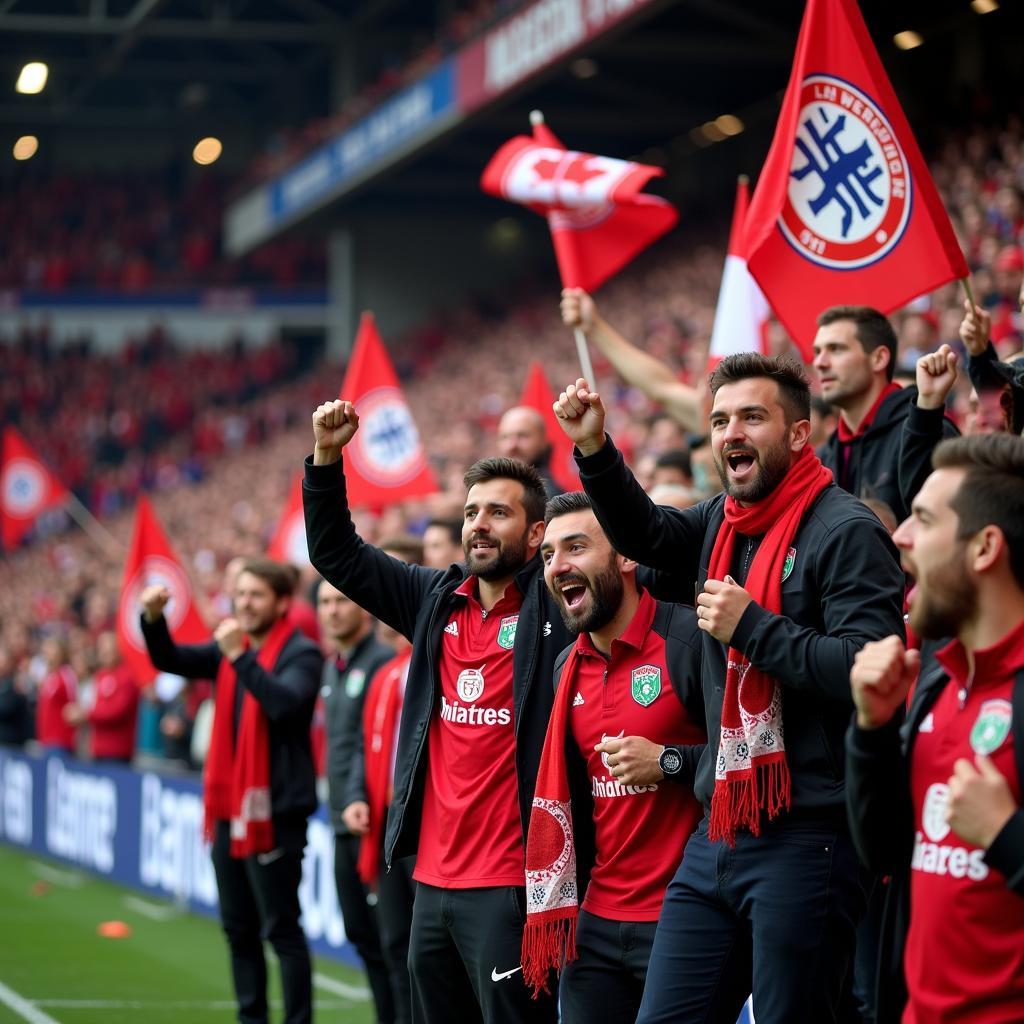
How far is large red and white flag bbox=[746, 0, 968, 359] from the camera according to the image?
6016 millimetres

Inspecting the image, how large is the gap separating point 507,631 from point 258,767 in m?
2.85

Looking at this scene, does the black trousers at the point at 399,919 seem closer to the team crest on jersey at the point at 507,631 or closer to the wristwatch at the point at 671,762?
the team crest on jersey at the point at 507,631

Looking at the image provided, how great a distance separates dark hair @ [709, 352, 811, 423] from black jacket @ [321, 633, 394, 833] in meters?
3.69

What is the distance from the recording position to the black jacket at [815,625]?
3.91 metres

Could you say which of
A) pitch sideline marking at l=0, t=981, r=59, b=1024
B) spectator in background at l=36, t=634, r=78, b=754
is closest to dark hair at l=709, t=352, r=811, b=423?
pitch sideline marking at l=0, t=981, r=59, b=1024

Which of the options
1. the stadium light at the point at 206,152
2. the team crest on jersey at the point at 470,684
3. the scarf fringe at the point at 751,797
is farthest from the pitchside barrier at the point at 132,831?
the stadium light at the point at 206,152

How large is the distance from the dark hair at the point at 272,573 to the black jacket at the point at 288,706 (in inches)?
8.6

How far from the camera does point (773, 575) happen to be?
418cm

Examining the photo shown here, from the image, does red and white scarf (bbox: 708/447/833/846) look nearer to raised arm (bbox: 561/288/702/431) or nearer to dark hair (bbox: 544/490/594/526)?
dark hair (bbox: 544/490/594/526)

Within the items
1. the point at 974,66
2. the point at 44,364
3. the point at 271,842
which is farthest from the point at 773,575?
the point at 44,364

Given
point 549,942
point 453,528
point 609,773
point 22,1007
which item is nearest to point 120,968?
point 22,1007

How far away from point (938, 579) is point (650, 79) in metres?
22.3

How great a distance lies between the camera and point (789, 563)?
421cm

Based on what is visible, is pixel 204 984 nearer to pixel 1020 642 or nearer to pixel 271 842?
pixel 271 842
